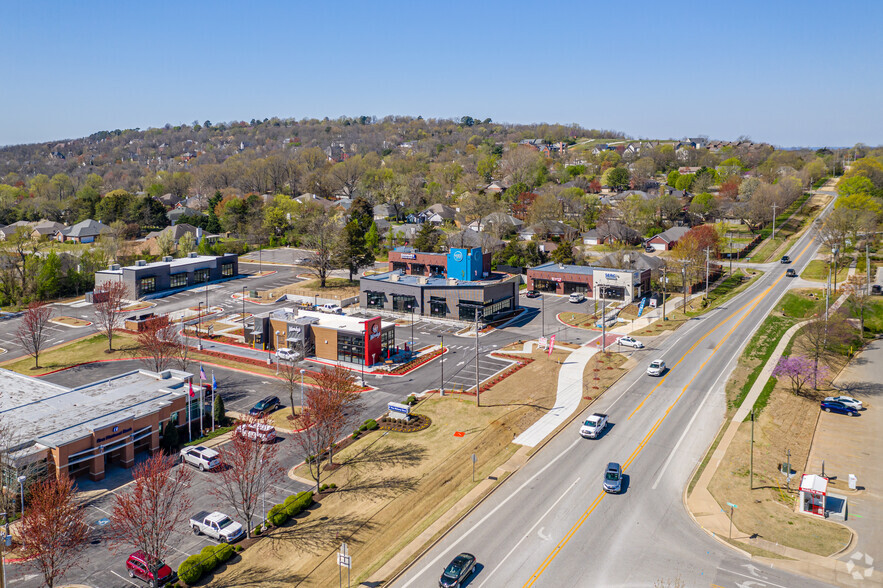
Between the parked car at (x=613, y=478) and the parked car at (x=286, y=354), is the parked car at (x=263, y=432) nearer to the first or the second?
the parked car at (x=286, y=354)

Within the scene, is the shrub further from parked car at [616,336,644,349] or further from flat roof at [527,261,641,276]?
flat roof at [527,261,641,276]

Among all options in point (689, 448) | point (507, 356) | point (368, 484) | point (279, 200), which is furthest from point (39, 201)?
point (689, 448)

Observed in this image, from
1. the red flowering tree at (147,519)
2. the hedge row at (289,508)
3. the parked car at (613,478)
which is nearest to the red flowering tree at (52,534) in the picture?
the red flowering tree at (147,519)

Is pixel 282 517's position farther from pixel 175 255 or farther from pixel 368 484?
pixel 175 255

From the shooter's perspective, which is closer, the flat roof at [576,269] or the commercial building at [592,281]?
the commercial building at [592,281]

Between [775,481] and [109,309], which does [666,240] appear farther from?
[109,309]

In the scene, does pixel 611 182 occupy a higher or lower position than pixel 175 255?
higher

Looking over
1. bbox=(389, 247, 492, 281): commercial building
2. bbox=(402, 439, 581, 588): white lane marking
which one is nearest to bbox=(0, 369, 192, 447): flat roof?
bbox=(402, 439, 581, 588): white lane marking
